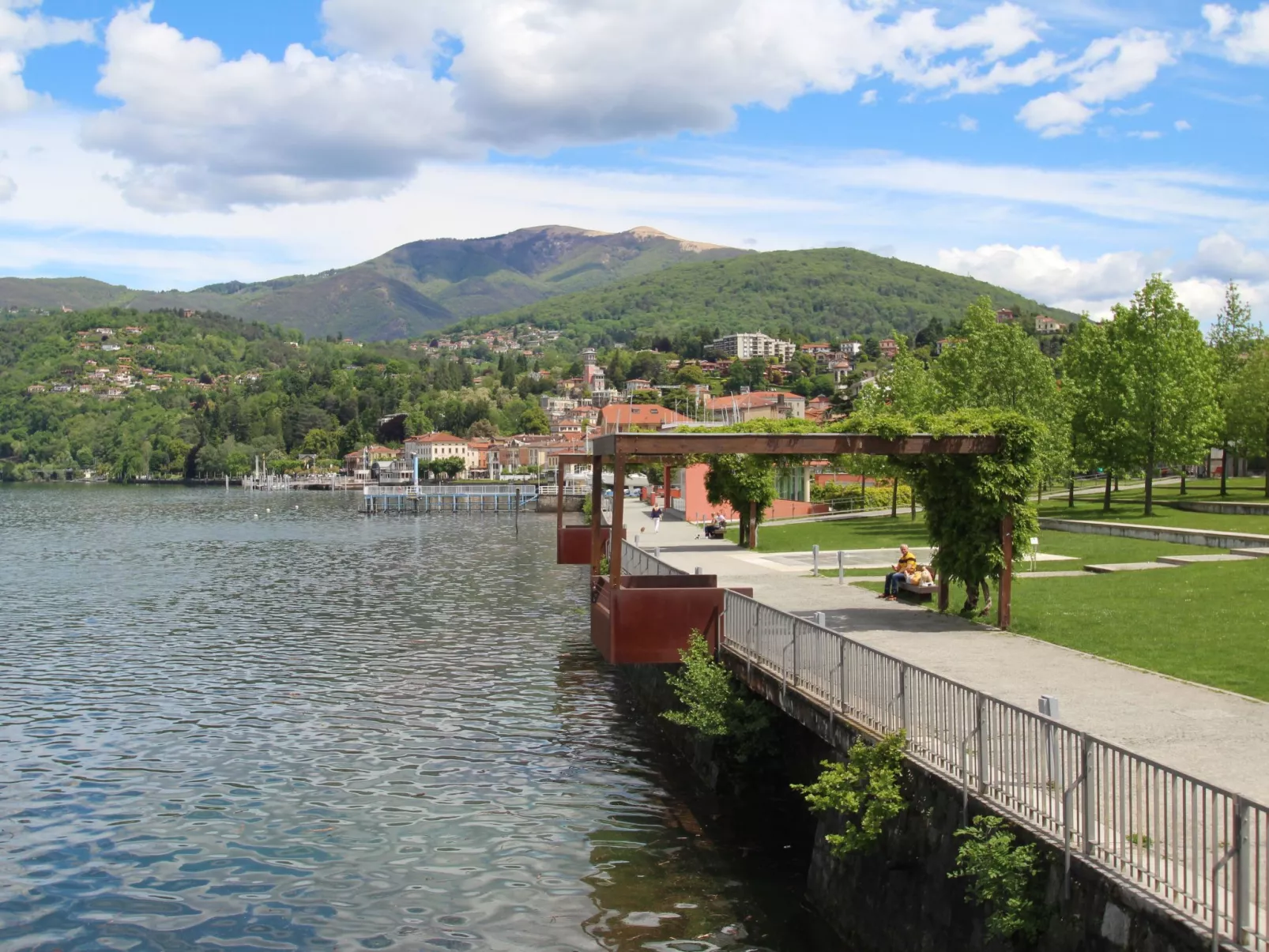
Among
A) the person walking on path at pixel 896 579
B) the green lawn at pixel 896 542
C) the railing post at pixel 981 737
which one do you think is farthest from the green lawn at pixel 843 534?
the railing post at pixel 981 737

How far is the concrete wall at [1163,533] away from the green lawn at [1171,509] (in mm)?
2047

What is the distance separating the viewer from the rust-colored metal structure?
1781cm

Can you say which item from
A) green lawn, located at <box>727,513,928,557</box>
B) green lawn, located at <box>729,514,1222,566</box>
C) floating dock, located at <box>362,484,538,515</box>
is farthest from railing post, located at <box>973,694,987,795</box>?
floating dock, located at <box>362,484,538,515</box>

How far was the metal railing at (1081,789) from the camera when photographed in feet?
23.9

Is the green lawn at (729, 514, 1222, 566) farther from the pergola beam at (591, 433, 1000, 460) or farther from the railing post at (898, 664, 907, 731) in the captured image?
the railing post at (898, 664, 907, 731)

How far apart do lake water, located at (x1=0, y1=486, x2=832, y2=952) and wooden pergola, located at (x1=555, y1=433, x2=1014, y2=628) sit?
4114 mm

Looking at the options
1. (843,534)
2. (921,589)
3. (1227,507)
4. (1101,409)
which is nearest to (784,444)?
(921,589)

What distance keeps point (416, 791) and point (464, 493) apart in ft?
365

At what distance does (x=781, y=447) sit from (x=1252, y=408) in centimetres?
3933

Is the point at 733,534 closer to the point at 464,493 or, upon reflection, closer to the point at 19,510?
the point at 464,493

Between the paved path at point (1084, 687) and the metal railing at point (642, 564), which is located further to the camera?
the metal railing at point (642, 564)

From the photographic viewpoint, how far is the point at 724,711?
55.4 ft

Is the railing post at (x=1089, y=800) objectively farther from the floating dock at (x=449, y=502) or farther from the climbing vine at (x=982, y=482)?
the floating dock at (x=449, y=502)

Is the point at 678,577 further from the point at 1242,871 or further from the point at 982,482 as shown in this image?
the point at 1242,871
